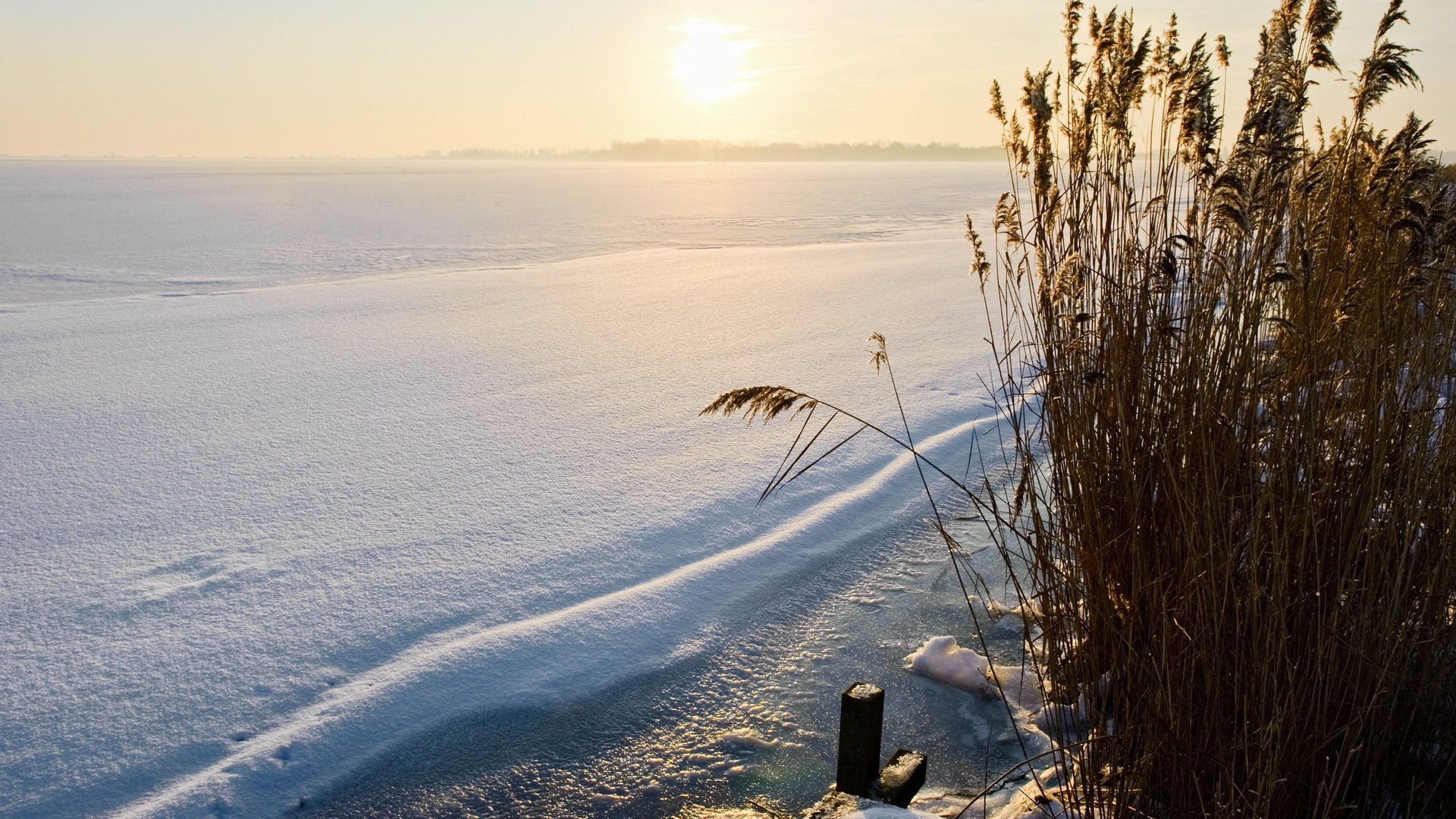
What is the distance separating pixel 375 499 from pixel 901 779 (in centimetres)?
251

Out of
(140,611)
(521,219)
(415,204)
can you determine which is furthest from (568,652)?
(415,204)

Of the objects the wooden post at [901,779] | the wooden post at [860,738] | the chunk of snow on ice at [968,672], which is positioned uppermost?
the wooden post at [860,738]

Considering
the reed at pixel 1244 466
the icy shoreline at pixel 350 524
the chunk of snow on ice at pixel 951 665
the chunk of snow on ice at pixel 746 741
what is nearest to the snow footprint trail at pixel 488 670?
the icy shoreline at pixel 350 524

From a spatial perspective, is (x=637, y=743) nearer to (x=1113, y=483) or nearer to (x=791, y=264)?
(x=1113, y=483)

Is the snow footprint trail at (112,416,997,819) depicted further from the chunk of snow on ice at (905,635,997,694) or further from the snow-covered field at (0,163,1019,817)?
the chunk of snow on ice at (905,635,997,694)

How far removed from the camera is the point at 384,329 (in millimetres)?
7215

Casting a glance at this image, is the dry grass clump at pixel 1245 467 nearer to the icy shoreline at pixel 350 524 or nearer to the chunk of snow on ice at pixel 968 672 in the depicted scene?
the chunk of snow on ice at pixel 968 672

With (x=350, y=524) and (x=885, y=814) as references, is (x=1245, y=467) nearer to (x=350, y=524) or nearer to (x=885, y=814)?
(x=885, y=814)

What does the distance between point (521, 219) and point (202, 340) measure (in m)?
12.0

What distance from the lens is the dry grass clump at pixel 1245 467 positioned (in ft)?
5.38

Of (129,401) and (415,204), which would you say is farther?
(415,204)

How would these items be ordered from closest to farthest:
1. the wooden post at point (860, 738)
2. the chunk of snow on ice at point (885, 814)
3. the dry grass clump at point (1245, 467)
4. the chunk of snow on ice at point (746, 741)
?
the dry grass clump at point (1245, 467)
the chunk of snow on ice at point (885, 814)
the wooden post at point (860, 738)
the chunk of snow on ice at point (746, 741)

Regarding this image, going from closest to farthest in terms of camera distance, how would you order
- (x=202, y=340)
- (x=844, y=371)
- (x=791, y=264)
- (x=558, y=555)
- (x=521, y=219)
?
1. (x=558, y=555)
2. (x=844, y=371)
3. (x=202, y=340)
4. (x=791, y=264)
5. (x=521, y=219)

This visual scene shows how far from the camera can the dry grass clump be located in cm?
164
